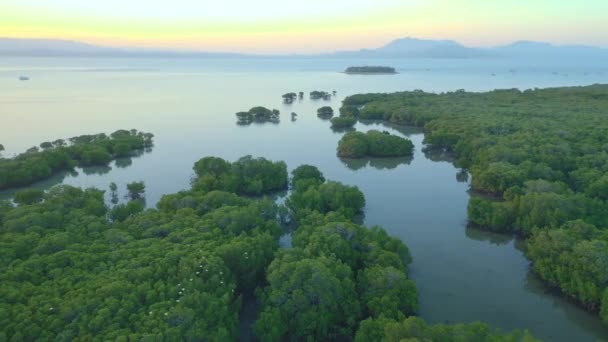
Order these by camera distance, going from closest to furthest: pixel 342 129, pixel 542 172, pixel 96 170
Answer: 1. pixel 542 172
2. pixel 96 170
3. pixel 342 129

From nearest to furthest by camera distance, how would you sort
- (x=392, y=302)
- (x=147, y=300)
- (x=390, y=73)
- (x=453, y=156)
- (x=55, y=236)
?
(x=147, y=300) → (x=392, y=302) → (x=55, y=236) → (x=453, y=156) → (x=390, y=73)

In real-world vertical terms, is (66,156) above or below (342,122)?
below

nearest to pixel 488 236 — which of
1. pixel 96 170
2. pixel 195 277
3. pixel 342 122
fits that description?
pixel 195 277

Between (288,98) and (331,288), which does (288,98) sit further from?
(331,288)

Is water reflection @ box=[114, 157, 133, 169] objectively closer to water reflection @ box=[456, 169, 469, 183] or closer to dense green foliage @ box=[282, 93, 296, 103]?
water reflection @ box=[456, 169, 469, 183]

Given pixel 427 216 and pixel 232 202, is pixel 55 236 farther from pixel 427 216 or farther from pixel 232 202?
pixel 427 216

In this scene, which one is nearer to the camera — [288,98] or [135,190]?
[135,190]

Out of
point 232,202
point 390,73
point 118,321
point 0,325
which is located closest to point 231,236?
point 232,202
